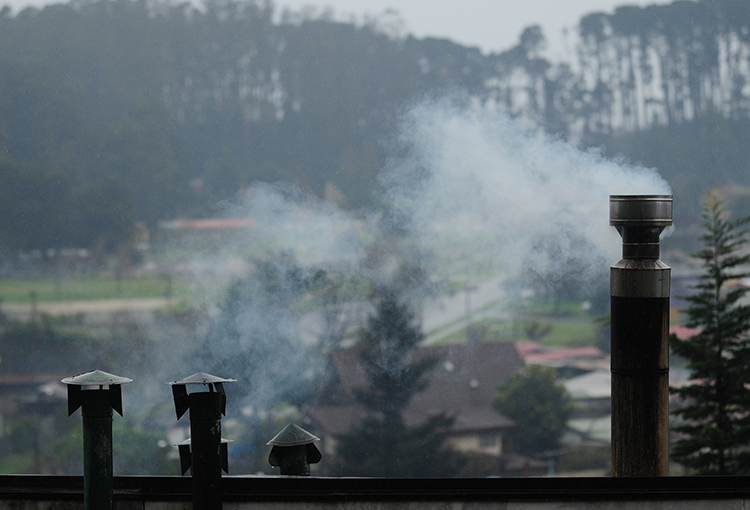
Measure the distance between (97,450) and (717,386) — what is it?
754 inches

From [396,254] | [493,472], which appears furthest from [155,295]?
[493,472]

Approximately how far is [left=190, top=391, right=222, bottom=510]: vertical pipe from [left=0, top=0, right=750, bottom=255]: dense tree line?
45.4m

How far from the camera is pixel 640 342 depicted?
190 inches

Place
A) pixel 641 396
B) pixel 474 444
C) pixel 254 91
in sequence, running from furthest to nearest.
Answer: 1. pixel 254 91
2. pixel 474 444
3. pixel 641 396

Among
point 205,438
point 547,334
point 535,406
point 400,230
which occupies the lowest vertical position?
point 535,406

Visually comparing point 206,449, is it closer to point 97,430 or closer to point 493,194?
point 97,430

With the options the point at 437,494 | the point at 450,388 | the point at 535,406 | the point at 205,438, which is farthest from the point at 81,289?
the point at 437,494

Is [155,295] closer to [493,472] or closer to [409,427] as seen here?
[409,427]

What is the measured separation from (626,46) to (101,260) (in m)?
39.9

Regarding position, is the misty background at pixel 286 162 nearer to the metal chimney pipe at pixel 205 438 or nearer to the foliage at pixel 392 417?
the foliage at pixel 392 417

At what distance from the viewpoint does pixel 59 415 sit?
40.1m

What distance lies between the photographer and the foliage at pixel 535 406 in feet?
120

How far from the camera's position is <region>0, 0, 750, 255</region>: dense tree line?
169ft

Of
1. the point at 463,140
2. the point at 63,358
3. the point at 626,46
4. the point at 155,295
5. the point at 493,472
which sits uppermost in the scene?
the point at 626,46
